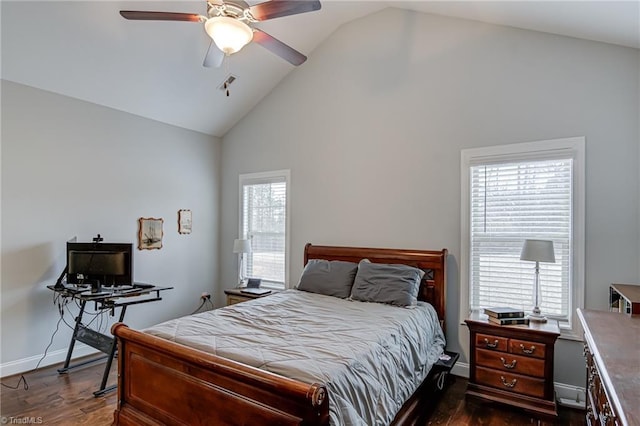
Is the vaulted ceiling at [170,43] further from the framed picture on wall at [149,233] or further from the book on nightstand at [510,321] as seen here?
the book on nightstand at [510,321]

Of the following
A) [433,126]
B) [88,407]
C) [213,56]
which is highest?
[213,56]

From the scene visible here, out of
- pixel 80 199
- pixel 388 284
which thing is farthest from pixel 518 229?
pixel 80 199

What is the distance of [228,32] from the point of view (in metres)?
2.15

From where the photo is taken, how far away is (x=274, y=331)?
238 cm

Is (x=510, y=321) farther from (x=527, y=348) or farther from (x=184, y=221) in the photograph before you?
(x=184, y=221)

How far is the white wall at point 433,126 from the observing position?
2.79 meters

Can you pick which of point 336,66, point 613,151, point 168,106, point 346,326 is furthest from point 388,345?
point 168,106

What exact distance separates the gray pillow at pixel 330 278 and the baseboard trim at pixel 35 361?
2503 millimetres

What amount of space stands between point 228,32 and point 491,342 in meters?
2.96

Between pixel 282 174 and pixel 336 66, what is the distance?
1.52m

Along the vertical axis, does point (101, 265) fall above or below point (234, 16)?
below

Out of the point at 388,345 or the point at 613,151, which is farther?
the point at 613,151

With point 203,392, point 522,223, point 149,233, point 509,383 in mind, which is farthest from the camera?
point 149,233

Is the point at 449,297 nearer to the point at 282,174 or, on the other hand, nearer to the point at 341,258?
the point at 341,258
